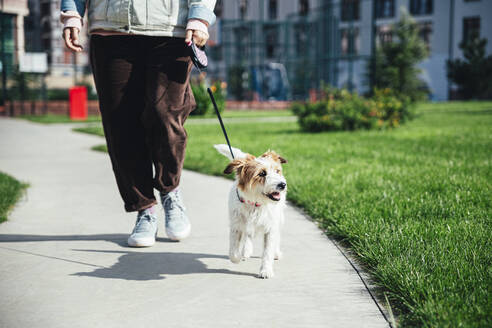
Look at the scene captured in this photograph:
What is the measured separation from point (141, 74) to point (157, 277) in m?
1.30

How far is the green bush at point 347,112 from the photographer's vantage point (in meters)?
11.4

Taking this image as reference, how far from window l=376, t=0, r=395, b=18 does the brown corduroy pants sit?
41.6m

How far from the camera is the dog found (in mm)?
2953

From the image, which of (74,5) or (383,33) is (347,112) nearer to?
(74,5)

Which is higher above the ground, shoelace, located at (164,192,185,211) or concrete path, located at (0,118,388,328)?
shoelace, located at (164,192,185,211)

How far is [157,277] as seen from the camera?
117 inches

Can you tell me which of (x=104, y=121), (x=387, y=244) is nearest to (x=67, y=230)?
(x=104, y=121)

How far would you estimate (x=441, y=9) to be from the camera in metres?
40.8

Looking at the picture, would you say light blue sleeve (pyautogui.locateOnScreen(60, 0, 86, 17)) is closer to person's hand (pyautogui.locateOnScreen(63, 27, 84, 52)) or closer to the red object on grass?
person's hand (pyautogui.locateOnScreen(63, 27, 84, 52))

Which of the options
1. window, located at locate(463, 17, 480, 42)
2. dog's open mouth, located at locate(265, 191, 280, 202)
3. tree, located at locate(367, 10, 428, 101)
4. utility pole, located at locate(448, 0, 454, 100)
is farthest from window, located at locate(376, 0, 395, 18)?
dog's open mouth, located at locate(265, 191, 280, 202)

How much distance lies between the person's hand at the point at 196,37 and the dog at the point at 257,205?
0.78m

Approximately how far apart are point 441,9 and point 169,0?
4174 cm

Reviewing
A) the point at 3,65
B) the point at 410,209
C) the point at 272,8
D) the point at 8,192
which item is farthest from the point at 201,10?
the point at 272,8

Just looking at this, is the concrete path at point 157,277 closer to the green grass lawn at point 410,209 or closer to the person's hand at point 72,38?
the green grass lawn at point 410,209
